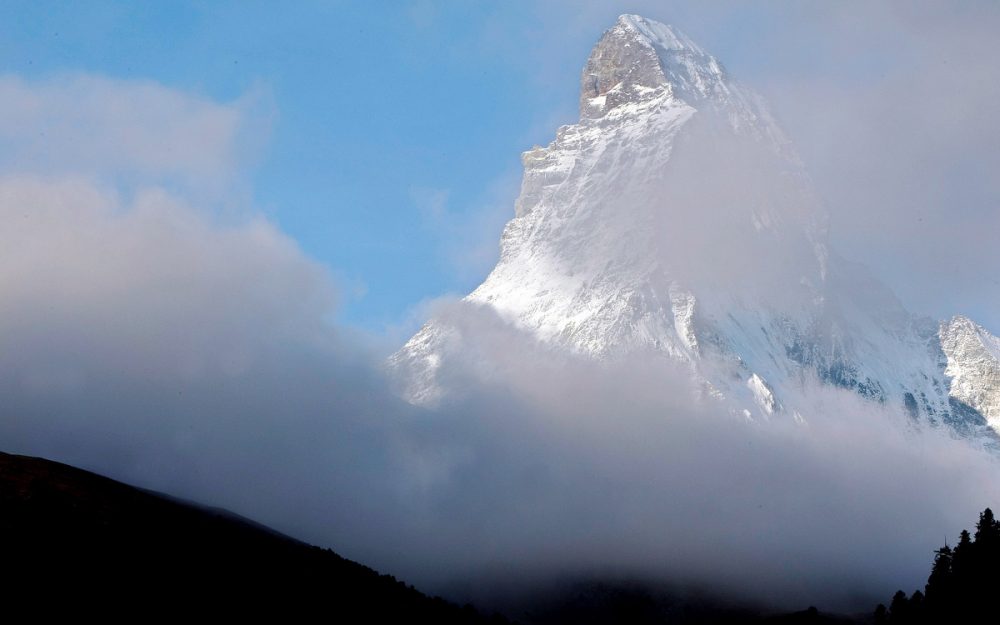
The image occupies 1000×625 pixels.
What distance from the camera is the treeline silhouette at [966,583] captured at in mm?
152375

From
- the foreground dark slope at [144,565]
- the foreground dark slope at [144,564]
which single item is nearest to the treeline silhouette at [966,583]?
the foreground dark slope at [144,564]

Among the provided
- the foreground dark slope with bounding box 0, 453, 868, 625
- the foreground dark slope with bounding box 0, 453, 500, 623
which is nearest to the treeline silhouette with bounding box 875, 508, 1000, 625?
the foreground dark slope with bounding box 0, 453, 500, 623

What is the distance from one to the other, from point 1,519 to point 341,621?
140 feet

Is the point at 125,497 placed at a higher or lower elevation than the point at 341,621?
higher

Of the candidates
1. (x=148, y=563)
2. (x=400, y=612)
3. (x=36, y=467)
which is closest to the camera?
(x=148, y=563)

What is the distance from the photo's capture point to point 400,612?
18400cm

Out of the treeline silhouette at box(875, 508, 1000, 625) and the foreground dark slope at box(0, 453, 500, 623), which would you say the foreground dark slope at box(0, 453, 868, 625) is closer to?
the foreground dark slope at box(0, 453, 500, 623)

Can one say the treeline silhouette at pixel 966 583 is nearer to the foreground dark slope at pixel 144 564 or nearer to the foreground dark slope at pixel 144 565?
the foreground dark slope at pixel 144 564

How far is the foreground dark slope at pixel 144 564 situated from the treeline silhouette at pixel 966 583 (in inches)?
2609

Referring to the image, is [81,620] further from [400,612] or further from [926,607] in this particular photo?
[926,607]

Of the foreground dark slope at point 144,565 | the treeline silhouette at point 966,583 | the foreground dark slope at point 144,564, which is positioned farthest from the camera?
the treeline silhouette at point 966,583

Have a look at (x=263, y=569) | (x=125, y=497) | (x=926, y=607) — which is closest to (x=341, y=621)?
(x=263, y=569)

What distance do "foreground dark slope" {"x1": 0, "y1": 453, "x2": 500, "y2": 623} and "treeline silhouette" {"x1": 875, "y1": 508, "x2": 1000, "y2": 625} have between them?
66264 mm

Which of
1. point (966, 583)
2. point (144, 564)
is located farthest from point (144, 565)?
point (966, 583)
